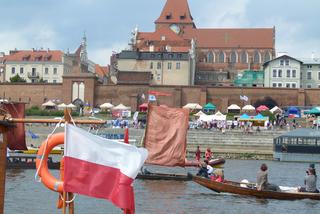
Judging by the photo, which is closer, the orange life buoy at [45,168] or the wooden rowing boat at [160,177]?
the orange life buoy at [45,168]

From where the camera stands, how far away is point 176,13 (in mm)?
167250

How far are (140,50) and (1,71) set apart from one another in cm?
3471

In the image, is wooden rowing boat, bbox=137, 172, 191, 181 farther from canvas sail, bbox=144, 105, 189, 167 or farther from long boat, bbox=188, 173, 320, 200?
long boat, bbox=188, 173, 320, 200

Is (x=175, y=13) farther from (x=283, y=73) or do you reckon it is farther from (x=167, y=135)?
(x=167, y=135)

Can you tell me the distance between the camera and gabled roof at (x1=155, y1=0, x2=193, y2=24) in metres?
166

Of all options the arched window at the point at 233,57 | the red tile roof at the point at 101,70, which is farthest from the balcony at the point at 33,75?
the arched window at the point at 233,57

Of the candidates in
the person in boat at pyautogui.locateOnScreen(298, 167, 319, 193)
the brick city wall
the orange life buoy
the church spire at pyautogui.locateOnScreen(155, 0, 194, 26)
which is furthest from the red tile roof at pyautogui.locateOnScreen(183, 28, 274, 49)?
the orange life buoy

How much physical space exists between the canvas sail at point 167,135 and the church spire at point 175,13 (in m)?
125

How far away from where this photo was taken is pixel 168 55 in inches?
5285

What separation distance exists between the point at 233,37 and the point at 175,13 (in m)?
15.1

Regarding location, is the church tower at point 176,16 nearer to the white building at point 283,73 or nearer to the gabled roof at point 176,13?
the gabled roof at point 176,13

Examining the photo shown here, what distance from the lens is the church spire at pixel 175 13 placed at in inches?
6535

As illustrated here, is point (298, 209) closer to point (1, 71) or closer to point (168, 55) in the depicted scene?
point (168, 55)

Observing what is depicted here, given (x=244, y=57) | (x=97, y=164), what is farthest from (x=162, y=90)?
(x=97, y=164)
